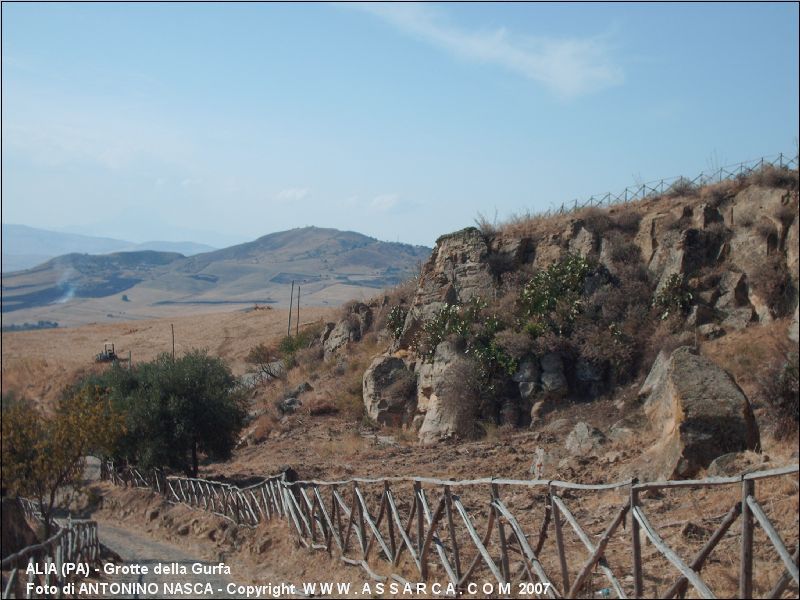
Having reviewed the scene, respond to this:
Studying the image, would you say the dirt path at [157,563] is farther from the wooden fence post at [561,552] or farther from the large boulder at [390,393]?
the large boulder at [390,393]

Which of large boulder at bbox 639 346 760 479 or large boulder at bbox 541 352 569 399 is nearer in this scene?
large boulder at bbox 639 346 760 479

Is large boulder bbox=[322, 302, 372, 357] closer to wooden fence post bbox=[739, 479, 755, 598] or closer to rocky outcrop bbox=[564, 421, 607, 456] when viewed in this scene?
rocky outcrop bbox=[564, 421, 607, 456]

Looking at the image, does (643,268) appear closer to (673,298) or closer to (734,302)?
(673,298)

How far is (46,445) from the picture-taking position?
56.2 ft

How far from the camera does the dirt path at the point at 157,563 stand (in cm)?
1290

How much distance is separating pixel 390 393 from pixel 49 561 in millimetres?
20119

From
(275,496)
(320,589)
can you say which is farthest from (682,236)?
(320,589)

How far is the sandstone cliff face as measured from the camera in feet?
80.3

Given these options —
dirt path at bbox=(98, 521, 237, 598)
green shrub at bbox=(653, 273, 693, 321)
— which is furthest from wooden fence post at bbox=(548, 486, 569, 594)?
green shrub at bbox=(653, 273, 693, 321)

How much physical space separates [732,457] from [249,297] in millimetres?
178990

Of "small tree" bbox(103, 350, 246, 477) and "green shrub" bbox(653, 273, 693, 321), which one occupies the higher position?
"green shrub" bbox(653, 273, 693, 321)

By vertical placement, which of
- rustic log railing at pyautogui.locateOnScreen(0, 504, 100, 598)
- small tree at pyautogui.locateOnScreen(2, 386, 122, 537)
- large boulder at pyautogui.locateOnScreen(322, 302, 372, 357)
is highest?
large boulder at pyautogui.locateOnScreen(322, 302, 372, 357)

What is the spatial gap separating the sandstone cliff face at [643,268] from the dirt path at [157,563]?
33.7 feet

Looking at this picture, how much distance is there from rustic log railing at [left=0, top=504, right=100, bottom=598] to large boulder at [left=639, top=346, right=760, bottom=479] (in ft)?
34.7
